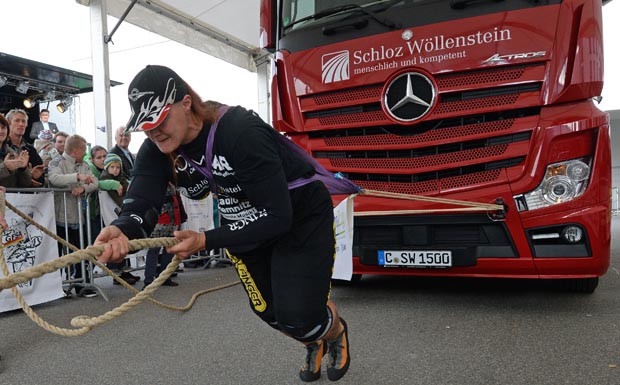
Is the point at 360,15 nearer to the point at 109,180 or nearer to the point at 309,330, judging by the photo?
the point at 309,330

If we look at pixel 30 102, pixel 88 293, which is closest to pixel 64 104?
pixel 30 102

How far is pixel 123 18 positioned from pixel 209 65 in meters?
3.86

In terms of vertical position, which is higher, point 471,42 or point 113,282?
point 471,42

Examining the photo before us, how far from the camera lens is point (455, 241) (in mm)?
3352

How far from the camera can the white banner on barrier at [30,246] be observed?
408 centimetres

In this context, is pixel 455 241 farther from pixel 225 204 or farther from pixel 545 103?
pixel 225 204

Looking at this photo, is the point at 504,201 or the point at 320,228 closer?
the point at 320,228

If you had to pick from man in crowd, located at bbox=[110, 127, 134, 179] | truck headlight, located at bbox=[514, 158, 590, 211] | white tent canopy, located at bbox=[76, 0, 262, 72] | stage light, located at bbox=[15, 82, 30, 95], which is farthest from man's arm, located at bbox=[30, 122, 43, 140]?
truck headlight, located at bbox=[514, 158, 590, 211]

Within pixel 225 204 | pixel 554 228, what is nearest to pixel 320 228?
pixel 225 204

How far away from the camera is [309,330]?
83.0 inches

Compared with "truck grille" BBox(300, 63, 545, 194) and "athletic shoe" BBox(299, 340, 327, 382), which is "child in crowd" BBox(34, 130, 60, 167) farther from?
"athletic shoe" BBox(299, 340, 327, 382)

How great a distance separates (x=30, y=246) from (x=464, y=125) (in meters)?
3.83

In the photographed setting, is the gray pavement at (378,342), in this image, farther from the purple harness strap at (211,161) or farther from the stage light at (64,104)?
the stage light at (64,104)

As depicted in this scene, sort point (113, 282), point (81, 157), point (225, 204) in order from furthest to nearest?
point (113, 282) < point (81, 157) < point (225, 204)
